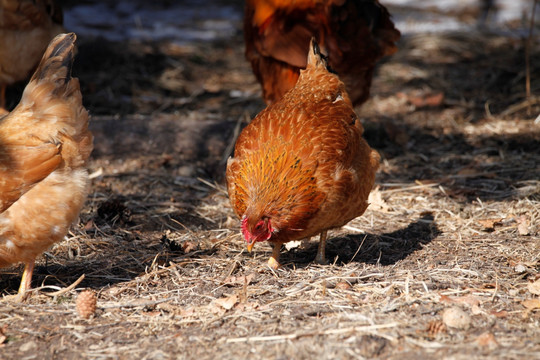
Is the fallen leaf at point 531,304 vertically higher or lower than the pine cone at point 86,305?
A: higher

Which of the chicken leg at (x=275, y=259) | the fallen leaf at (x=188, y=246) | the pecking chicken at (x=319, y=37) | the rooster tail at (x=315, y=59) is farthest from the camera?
the pecking chicken at (x=319, y=37)

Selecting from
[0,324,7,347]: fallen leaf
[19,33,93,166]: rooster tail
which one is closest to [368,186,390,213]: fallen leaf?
[19,33,93,166]: rooster tail

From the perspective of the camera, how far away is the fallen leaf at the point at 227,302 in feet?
10.7

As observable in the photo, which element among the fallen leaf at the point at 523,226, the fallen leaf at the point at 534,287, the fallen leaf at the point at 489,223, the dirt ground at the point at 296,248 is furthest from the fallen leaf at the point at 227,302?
the fallen leaf at the point at 523,226

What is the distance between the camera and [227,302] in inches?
130

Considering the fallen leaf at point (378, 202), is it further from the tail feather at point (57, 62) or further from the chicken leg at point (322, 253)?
the tail feather at point (57, 62)

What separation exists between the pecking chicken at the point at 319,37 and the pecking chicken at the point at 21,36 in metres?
2.51

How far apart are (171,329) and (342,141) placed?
165 centimetres

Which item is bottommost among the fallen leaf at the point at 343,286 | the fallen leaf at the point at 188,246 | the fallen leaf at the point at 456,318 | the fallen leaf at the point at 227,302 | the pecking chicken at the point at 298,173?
the fallen leaf at the point at 188,246

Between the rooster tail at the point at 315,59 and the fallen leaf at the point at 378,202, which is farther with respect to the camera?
the fallen leaf at the point at 378,202

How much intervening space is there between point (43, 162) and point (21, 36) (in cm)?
361

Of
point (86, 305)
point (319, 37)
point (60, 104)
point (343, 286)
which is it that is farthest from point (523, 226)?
point (60, 104)

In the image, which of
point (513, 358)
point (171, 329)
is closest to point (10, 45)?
point (171, 329)

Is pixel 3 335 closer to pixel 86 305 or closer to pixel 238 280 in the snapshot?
pixel 86 305
